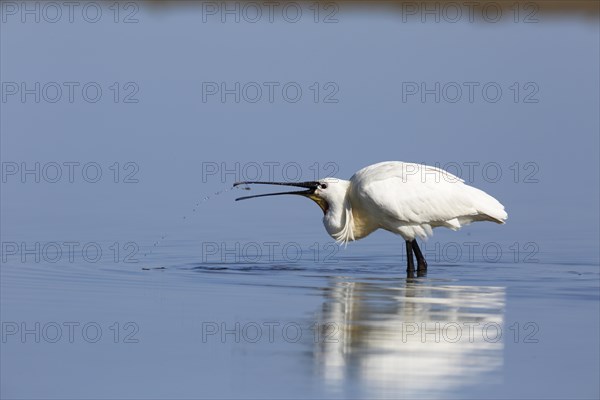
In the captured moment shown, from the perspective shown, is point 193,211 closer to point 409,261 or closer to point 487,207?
point 409,261

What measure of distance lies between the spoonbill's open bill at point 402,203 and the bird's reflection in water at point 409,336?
3.17 feet

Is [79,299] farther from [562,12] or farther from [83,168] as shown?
[562,12]

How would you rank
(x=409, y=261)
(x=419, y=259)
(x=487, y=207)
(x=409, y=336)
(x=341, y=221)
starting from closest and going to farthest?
1. (x=409, y=336)
2. (x=409, y=261)
3. (x=419, y=259)
4. (x=487, y=207)
5. (x=341, y=221)

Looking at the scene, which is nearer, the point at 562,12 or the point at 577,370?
the point at 577,370

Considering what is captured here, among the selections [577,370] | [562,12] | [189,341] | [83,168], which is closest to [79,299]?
[189,341]

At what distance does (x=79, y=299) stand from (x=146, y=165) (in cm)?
738

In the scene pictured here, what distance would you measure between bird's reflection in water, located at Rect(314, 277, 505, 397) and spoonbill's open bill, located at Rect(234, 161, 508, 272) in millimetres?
965

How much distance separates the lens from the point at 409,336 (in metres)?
11.0

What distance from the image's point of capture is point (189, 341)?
35.7 feet

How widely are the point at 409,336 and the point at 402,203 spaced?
354 cm


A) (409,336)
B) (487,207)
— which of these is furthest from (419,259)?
(409,336)

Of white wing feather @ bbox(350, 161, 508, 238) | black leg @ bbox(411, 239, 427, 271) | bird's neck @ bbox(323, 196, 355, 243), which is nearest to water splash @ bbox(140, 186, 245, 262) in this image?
bird's neck @ bbox(323, 196, 355, 243)

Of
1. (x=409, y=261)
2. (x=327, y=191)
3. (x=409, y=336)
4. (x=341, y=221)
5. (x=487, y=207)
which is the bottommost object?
(x=409, y=336)

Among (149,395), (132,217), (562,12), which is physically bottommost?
(149,395)
